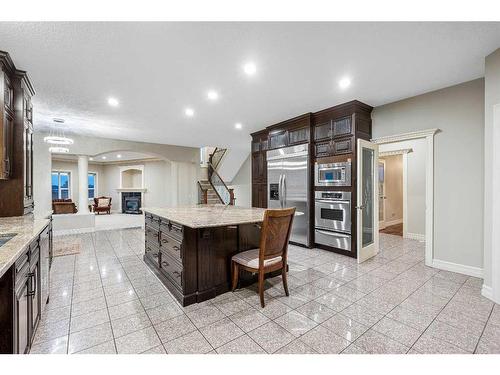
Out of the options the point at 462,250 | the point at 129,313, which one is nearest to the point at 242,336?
the point at 129,313

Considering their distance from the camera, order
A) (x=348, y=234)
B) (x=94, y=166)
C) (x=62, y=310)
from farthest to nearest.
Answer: (x=94, y=166), (x=348, y=234), (x=62, y=310)

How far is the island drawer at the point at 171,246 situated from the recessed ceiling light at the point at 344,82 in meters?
2.91

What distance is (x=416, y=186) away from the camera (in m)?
5.40

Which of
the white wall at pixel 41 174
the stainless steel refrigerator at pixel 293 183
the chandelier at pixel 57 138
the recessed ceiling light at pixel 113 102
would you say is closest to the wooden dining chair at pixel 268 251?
the stainless steel refrigerator at pixel 293 183

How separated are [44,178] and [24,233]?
16.6ft

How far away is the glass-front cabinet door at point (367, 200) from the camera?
3.60 metres

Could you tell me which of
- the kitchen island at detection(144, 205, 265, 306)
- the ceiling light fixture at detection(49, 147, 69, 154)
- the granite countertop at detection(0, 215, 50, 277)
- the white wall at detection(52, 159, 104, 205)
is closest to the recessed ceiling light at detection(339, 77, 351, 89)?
the kitchen island at detection(144, 205, 265, 306)

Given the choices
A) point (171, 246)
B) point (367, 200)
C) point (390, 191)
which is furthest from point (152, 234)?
point (390, 191)

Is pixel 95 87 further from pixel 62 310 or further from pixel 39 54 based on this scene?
pixel 62 310

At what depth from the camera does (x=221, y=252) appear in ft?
8.46

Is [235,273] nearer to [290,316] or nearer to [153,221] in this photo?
[290,316]

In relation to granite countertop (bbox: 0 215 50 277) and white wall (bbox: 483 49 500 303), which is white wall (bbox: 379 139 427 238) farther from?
granite countertop (bbox: 0 215 50 277)

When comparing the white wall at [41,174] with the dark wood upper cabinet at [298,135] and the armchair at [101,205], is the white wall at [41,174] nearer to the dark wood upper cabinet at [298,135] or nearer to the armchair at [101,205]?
the armchair at [101,205]

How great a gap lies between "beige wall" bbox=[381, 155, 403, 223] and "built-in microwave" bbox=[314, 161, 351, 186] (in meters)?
3.57
